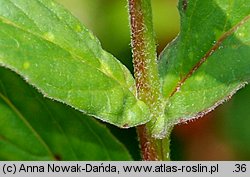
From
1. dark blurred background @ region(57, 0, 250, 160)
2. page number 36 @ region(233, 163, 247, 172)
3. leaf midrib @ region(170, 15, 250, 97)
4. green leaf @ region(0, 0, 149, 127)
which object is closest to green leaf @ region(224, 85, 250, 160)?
dark blurred background @ region(57, 0, 250, 160)

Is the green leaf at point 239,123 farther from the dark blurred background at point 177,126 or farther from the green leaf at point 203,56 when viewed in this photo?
the green leaf at point 203,56

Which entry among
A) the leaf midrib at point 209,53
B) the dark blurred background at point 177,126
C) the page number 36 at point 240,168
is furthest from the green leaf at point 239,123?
the leaf midrib at point 209,53

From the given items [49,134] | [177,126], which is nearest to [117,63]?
[49,134]

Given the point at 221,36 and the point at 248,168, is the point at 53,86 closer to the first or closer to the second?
the point at 221,36

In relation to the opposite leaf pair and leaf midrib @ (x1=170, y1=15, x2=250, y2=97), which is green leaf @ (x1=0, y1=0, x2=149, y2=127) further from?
leaf midrib @ (x1=170, y1=15, x2=250, y2=97)

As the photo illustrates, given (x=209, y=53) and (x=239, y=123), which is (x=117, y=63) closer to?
(x=209, y=53)
